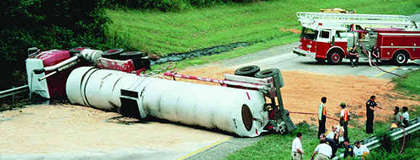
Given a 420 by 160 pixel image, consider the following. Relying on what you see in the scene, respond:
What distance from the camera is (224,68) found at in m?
31.3

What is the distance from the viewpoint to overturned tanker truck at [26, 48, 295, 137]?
17.3 metres

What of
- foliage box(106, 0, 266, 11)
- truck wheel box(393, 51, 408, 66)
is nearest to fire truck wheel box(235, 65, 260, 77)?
truck wheel box(393, 51, 408, 66)

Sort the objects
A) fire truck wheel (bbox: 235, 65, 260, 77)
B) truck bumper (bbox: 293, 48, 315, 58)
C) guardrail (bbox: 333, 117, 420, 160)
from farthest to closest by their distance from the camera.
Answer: truck bumper (bbox: 293, 48, 315, 58)
fire truck wheel (bbox: 235, 65, 260, 77)
guardrail (bbox: 333, 117, 420, 160)

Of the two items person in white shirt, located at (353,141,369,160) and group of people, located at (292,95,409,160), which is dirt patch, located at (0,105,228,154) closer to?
group of people, located at (292,95,409,160)

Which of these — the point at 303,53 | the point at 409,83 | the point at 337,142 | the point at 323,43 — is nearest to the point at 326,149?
the point at 337,142

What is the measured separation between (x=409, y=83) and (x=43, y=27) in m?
22.6

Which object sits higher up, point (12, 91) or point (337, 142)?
point (12, 91)

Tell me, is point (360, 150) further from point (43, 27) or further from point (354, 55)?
point (43, 27)

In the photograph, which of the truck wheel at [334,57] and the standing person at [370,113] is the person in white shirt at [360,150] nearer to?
the standing person at [370,113]

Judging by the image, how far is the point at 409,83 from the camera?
1022 inches

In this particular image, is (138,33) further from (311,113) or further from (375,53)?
(311,113)

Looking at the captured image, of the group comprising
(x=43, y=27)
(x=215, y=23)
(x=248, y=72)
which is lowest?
(x=248, y=72)

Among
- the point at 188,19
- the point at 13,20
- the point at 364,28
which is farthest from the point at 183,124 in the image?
the point at 188,19

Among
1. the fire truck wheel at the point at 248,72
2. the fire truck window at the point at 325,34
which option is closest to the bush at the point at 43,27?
the fire truck wheel at the point at 248,72
